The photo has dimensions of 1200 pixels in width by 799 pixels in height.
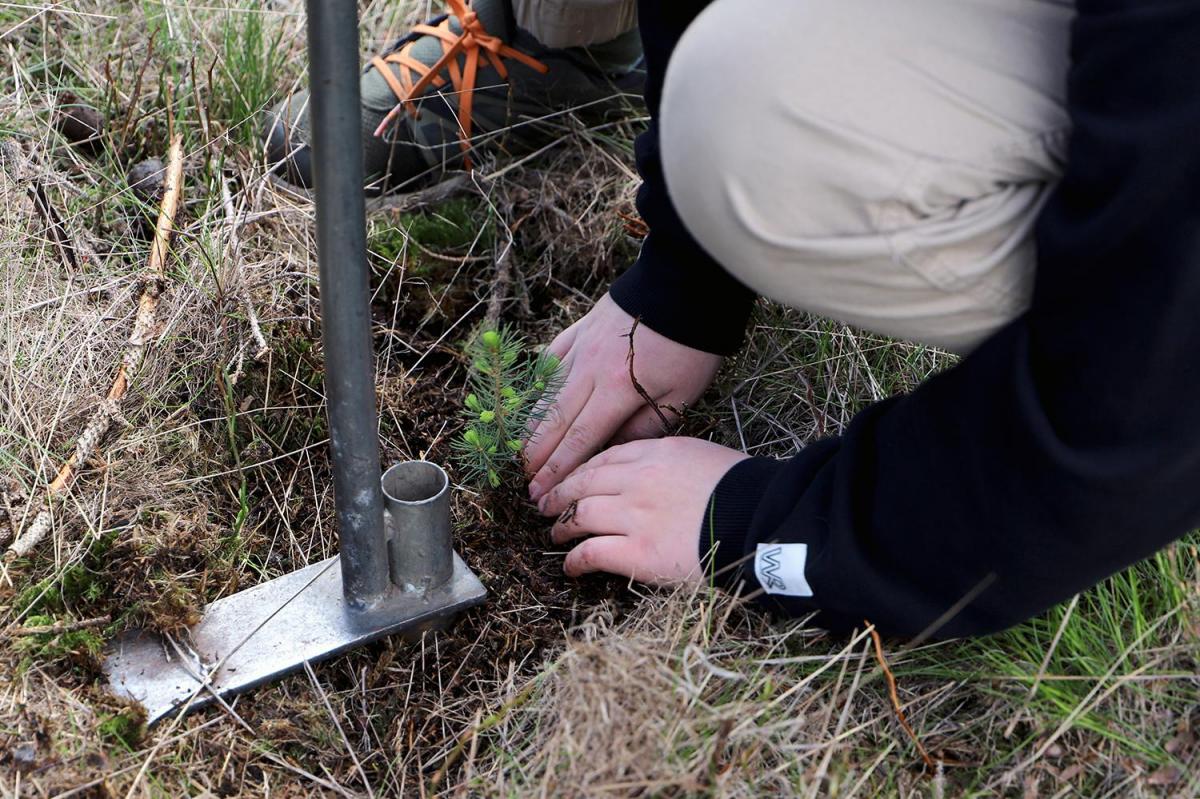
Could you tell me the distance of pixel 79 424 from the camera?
159 cm

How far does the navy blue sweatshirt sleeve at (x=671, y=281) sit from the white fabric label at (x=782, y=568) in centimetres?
45

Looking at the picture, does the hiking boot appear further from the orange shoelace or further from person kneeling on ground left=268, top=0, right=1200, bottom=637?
person kneeling on ground left=268, top=0, right=1200, bottom=637

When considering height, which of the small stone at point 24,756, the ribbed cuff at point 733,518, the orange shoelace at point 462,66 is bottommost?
the small stone at point 24,756

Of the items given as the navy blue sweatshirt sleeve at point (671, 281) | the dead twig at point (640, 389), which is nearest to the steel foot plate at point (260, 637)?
the dead twig at point (640, 389)

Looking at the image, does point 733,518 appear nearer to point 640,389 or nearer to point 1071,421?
point 640,389

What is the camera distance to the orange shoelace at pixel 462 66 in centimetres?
219

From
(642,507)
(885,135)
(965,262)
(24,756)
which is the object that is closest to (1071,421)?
(965,262)

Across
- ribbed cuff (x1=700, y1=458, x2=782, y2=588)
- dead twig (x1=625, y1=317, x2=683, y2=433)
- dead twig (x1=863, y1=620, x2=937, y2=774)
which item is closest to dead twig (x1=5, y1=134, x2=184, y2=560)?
dead twig (x1=625, y1=317, x2=683, y2=433)

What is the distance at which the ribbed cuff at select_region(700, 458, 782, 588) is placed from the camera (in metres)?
1.39

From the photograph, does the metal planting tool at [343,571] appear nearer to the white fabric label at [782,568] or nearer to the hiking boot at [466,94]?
the white fabric label at [782,568]

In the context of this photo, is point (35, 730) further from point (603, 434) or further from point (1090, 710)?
point (1090, 710)

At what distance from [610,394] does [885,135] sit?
69 cm

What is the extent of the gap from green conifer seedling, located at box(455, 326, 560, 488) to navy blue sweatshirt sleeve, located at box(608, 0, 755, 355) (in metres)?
0.19

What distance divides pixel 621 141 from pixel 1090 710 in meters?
1.49
